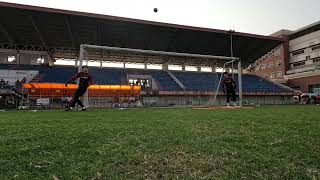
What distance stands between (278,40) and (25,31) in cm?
3164

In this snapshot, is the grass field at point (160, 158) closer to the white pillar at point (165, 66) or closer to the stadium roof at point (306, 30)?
the white pillar at point (165, 66)

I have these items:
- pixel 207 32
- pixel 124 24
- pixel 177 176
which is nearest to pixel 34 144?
pixel 177 176

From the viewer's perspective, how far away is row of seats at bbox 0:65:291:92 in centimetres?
3003

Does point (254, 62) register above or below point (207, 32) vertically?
below

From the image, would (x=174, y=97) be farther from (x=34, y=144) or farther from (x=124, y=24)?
(x=34, y=144)

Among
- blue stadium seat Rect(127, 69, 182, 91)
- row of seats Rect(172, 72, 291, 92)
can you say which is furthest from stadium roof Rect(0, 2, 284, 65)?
row of seats Rect(172, 72, 291, 92)

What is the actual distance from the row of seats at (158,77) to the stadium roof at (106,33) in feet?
10.1

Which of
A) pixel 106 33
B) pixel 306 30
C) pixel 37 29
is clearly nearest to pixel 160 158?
pixel 37 29

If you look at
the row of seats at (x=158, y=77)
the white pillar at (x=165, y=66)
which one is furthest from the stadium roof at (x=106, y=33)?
the row of seats at (x=158, y=77)

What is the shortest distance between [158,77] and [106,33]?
28.0 feet

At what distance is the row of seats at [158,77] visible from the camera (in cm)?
3003

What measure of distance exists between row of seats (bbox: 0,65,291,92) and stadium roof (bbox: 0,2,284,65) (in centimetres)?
309

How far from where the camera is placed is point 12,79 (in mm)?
27953

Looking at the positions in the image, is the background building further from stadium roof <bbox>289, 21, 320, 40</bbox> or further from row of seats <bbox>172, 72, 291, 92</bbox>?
row of seats <bbox>172, 72, 291, 92</bbox>
